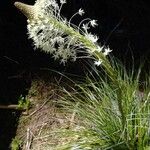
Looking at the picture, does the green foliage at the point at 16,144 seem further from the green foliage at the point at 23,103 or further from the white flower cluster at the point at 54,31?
the white flower cluster at the point at 54,31

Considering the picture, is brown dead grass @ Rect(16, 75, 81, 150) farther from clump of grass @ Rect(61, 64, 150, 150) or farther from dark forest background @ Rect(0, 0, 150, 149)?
clump of grass @ Rect(61, 64, 150, 150)

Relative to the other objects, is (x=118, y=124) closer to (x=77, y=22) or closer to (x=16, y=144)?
(x=16, y=144)

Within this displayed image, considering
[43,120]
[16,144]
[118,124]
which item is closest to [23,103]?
[43,120]

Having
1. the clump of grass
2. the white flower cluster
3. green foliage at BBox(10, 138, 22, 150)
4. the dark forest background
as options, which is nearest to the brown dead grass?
green foliage at BBox(10, 138, 22, 150)

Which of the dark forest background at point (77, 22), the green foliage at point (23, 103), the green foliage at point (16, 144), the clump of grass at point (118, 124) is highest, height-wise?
the dark forest background at point (77, 22)

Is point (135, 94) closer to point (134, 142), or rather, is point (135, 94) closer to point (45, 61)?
point (134, 142)

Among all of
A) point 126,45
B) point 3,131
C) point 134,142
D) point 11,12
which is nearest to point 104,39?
point 126,45

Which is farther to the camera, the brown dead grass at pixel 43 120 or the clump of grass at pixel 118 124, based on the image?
the brown dead grass at pixel 43 120

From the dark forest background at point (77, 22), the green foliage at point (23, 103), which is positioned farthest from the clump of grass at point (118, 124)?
the dark forest background at point (77, 22)
